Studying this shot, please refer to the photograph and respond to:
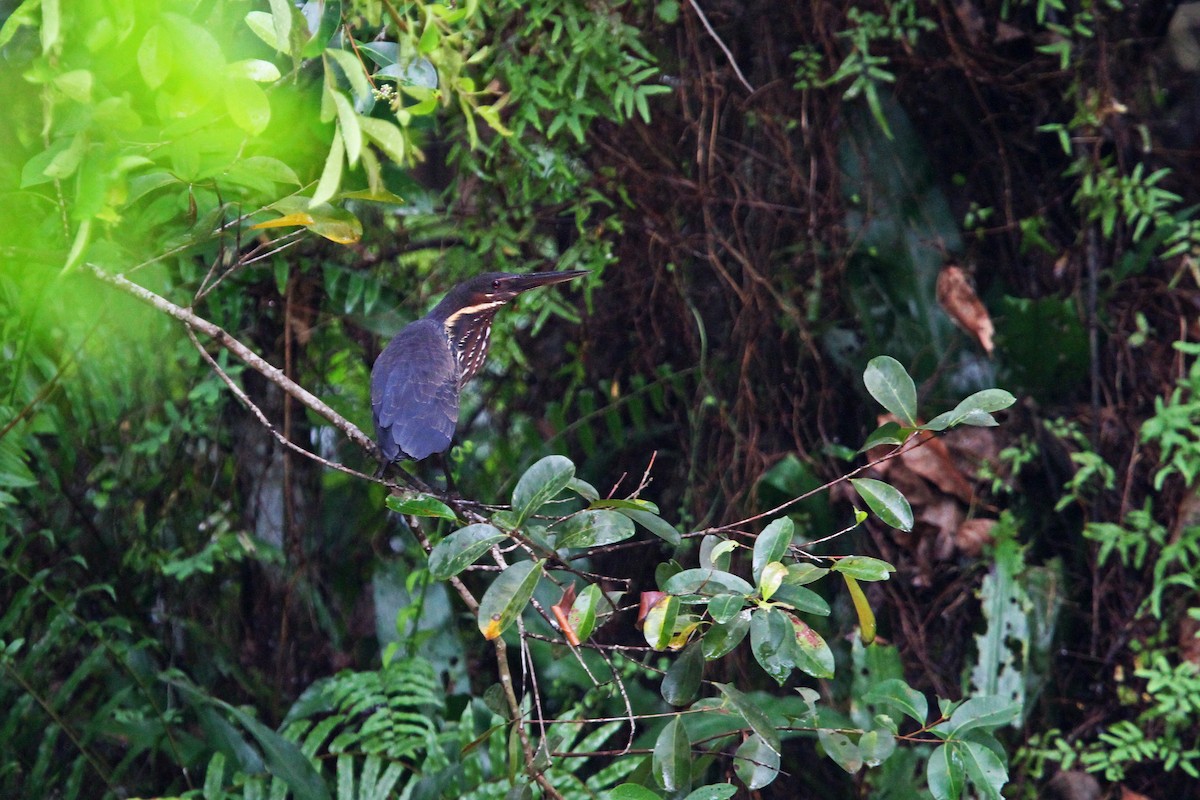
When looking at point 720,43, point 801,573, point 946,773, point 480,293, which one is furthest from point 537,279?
point 946,773

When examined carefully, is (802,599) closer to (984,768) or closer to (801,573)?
(801,573)

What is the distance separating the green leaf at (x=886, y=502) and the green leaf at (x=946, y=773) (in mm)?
393

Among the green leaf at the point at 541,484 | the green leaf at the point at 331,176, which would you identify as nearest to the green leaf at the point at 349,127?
the green leaf at the point at 331,176

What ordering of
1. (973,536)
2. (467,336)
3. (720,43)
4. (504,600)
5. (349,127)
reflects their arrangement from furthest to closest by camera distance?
(973,536) < (720,43) < (467,336) < (504,600) < (349,127)

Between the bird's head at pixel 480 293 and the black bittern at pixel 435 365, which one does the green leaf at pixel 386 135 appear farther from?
the bird's head at pixel 480 293

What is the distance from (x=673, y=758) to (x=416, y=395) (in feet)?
4.08

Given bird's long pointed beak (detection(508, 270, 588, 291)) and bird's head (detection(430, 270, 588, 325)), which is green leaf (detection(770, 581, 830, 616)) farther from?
bird's head (detection(430, 270, 588, 325))

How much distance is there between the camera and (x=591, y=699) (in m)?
3.39

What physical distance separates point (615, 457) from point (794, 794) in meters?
1.27

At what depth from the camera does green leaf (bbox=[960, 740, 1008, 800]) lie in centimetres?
182

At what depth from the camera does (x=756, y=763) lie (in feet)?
6.13

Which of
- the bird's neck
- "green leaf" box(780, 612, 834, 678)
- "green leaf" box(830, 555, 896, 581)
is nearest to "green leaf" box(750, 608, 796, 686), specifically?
"green leaf" box(780, 612, 834, 678)

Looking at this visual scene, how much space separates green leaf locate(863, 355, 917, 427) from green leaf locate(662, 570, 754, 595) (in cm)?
38

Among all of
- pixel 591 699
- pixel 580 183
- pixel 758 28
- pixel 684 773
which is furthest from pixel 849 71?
pixel 684 773
